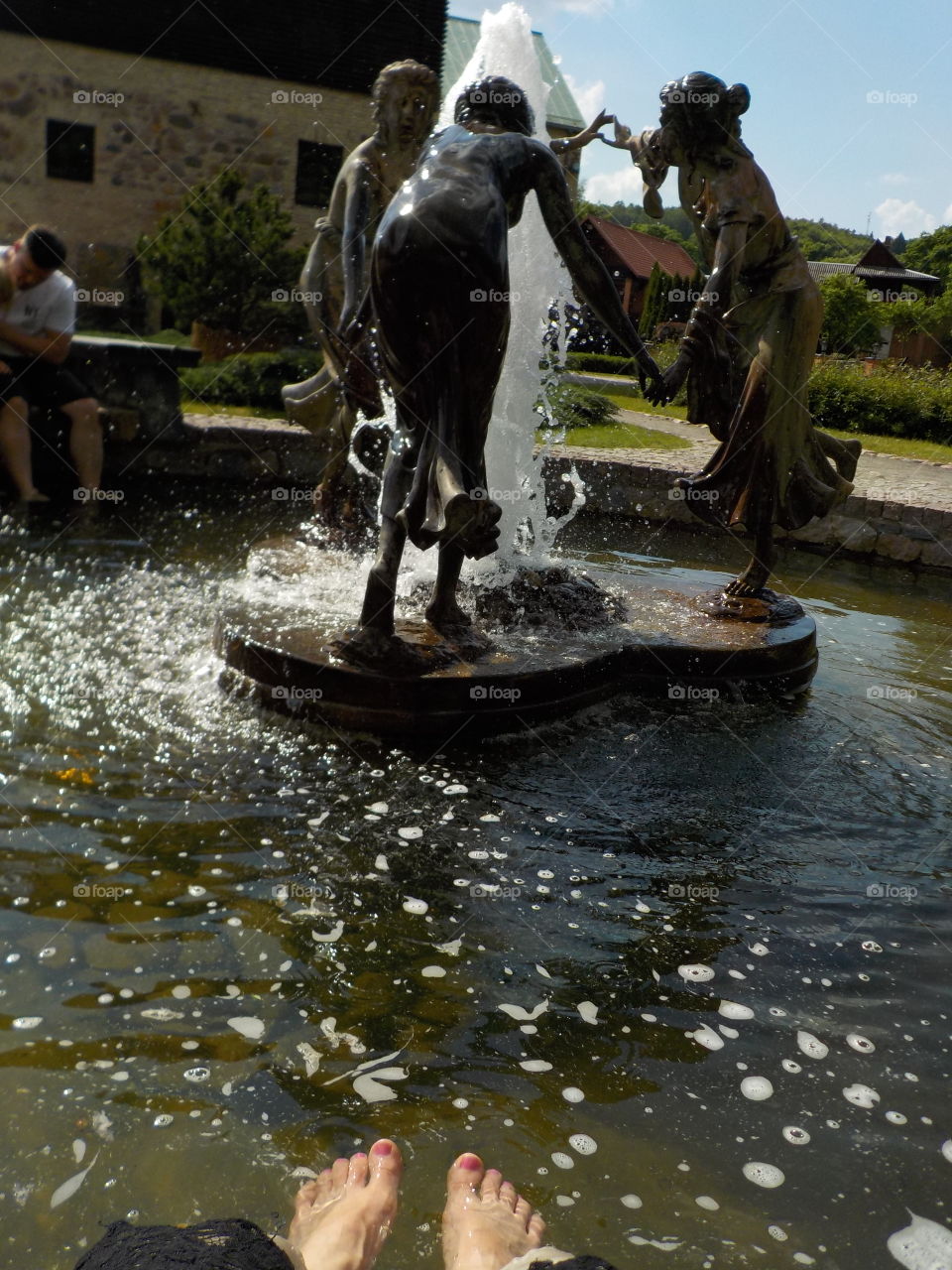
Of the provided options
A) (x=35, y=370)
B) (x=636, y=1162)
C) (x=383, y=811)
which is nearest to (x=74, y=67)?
(x=35, y=370)

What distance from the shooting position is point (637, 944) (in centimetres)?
292

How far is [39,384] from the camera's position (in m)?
7.49

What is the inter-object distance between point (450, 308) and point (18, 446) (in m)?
4.76

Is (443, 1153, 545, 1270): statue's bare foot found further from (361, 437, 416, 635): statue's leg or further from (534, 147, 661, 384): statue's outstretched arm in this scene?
(534, 147, 661, 384): statue's outstretched arm

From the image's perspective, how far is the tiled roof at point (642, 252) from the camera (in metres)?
31.6

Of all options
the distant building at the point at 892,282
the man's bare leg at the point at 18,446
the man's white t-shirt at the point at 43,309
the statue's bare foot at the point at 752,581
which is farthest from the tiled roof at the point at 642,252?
the statue's bare foot at the point at 752,581

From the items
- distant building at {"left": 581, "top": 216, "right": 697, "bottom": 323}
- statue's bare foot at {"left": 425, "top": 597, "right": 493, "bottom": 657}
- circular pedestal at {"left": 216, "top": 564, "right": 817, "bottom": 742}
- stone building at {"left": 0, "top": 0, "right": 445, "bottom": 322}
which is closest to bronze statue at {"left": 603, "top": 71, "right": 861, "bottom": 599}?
circular pedestal at {"left": 216, "top": 564, "right": 817, "bottom": 742}

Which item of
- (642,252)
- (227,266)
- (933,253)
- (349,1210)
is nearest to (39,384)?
(349,1210)

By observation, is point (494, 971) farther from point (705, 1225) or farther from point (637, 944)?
point (705, 1225)

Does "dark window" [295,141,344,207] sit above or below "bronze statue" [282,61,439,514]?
Answer: above

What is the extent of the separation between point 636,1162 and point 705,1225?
0.58ft

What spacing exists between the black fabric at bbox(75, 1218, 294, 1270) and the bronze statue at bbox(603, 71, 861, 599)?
150 inches

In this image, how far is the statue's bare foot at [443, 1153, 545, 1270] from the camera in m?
1.87

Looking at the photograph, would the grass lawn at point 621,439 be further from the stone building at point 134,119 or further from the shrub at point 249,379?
the stone building at point 134,119
